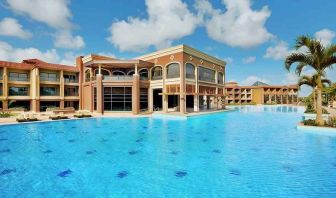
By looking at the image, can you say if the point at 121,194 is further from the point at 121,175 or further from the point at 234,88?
the point at 234,88

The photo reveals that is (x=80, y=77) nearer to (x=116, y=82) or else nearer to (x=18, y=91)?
(x=18, y=91)

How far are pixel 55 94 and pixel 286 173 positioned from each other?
38149 millimetres

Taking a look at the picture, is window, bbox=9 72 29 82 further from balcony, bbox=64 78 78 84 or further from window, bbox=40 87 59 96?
balcony, bbox=64 78 78 84

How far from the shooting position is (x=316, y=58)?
1584 centimetres

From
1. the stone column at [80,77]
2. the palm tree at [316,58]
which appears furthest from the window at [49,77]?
the palm tree at [316,58]

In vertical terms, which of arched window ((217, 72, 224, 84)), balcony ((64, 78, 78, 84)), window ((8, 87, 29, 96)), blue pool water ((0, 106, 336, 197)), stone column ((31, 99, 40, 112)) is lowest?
blue pool water ((0, 106, 336, 197))

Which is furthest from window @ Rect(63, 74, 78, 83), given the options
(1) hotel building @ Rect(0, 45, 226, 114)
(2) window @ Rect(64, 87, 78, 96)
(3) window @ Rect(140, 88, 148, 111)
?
(3) window @ Rect(140, 88, 148, 111)

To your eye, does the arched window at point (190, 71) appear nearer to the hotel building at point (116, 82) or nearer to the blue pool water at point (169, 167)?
the hotel building at point (116, 82)

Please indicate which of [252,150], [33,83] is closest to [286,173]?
[252,150]

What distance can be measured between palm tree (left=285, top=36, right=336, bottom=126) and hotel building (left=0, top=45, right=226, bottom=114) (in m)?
15.6

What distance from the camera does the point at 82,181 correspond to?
23.1 feet

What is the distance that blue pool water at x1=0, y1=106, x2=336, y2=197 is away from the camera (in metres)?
6.39

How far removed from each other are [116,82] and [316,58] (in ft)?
78.4

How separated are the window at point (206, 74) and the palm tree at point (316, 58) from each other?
18158 mm
